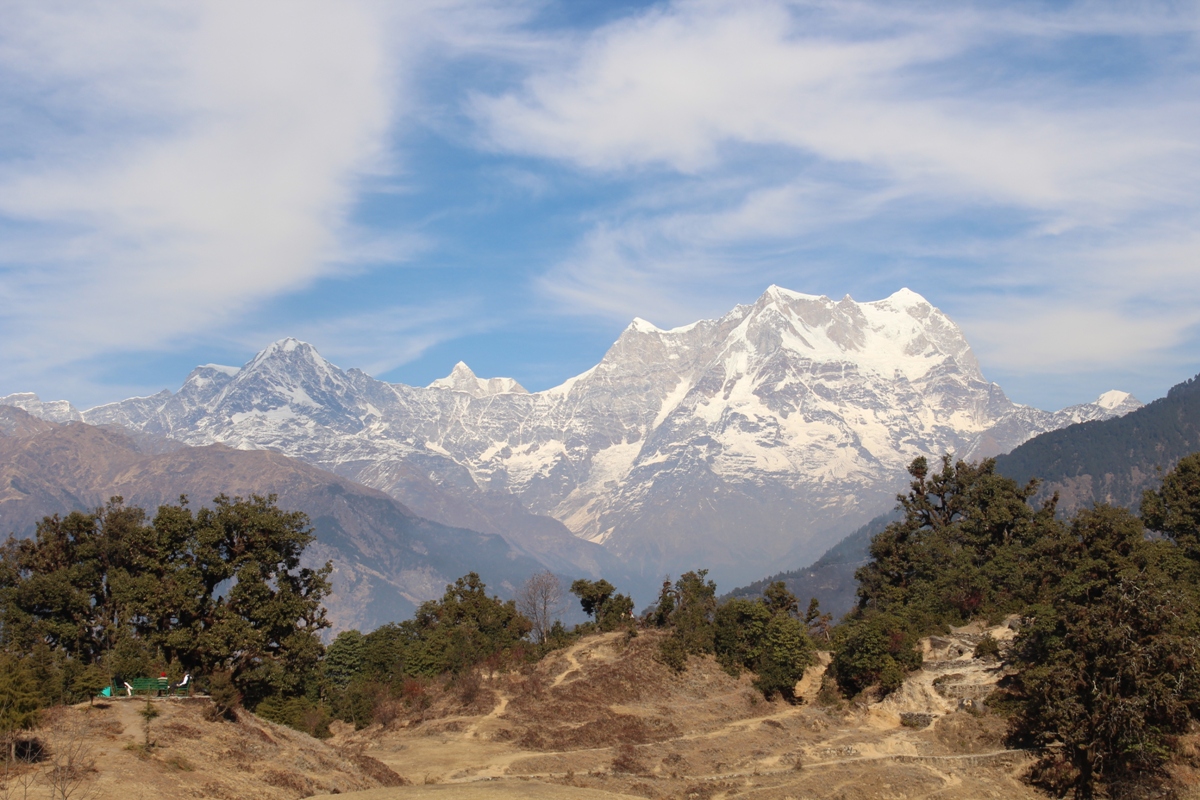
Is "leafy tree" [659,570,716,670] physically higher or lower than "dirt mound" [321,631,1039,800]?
higher

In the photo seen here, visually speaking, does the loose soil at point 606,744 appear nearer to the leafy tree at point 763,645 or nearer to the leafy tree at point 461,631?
the leafy tree at point 763,645

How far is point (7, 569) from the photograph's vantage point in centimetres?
9438

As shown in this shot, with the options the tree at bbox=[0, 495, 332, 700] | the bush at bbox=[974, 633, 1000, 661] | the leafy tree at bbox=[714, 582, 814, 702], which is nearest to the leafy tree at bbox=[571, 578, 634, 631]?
the leafy tree at bbox=[714, 582, 814, 702]

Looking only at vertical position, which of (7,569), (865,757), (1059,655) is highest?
(7,569)

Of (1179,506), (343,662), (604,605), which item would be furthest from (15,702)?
(1179,506)

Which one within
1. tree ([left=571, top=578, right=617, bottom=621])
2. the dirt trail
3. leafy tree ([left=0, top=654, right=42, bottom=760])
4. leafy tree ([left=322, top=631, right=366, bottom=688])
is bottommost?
the dirt trail

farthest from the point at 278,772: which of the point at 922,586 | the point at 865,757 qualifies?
the point at 922,586

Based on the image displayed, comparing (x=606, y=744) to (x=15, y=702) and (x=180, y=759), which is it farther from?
(x=15, y=702)

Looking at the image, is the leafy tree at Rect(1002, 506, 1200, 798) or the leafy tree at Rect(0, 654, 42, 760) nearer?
the leafy tree at Rect(0, 654, 42, 760)

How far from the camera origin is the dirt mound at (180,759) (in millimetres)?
48188

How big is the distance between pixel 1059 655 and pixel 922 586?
4766cm

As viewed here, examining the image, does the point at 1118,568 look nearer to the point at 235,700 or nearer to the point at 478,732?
the point at 478,732

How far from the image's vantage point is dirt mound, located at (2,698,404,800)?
48.2 metres

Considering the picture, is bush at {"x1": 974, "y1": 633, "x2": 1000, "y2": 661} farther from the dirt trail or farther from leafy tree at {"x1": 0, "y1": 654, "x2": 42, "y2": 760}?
leafy tree at {"x1": 0, "y1": 654, "x2": 42, "y2": 760}
